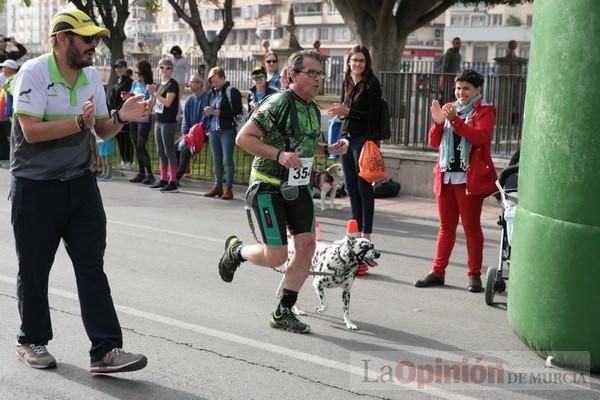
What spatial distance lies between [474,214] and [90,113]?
408 cm

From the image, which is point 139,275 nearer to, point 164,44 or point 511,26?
point 511,26

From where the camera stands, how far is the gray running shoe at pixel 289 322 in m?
6.93

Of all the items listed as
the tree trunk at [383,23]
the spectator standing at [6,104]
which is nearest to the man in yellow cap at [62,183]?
the spectator standing at [6,104]

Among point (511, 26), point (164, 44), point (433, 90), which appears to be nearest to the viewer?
point (433, 90)

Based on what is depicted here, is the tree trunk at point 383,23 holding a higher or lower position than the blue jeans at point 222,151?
higher

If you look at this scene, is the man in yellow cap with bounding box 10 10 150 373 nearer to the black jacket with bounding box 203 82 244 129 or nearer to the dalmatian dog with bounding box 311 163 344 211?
the dalmatian dog with bounding box 311 163 344 211

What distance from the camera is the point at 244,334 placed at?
684 centimetres

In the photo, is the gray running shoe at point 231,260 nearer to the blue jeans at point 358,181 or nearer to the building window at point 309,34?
the blue jeans at point 358,181

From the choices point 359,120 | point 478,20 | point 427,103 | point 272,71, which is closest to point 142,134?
point 272,71

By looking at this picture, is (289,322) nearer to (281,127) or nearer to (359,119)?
(281,127)

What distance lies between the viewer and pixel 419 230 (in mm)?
12273

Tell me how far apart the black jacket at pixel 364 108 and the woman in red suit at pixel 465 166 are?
1.04m

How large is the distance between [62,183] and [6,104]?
41.6 feet

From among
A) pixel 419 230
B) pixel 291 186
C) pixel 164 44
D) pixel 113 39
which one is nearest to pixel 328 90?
pixel 113 39
